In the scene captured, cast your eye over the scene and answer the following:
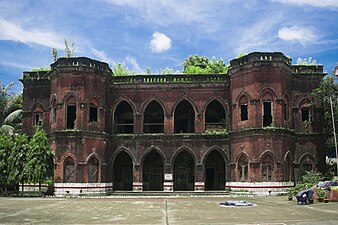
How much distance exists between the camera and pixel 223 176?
30.1 m

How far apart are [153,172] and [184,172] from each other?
2350 mm

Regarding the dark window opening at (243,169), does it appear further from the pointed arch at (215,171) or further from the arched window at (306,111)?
the arched window at (306,111)

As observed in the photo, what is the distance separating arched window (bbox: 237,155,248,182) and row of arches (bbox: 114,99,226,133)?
4601mm

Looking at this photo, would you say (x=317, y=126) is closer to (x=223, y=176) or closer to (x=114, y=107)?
(x=223, y=176)

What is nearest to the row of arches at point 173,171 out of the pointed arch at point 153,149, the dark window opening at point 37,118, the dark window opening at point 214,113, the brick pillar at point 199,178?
the pointed arch at point 153,149

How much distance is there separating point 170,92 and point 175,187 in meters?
7.19

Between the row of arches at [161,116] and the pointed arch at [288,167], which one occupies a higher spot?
the row of arches at [161,116]

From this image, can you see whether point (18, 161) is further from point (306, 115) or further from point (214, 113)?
point (306, 115)

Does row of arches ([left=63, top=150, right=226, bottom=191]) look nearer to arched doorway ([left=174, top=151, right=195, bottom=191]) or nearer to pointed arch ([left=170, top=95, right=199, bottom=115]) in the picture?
arched doorway ([left=174, top=151, right=195, bottom=191])

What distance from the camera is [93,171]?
26688mm

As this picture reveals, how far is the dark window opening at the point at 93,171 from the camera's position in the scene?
2641cm

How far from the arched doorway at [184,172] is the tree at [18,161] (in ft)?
35.7

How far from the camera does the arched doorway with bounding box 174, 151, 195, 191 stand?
3025cm

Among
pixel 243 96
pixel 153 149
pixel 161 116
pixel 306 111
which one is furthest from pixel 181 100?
pixel 306 111
